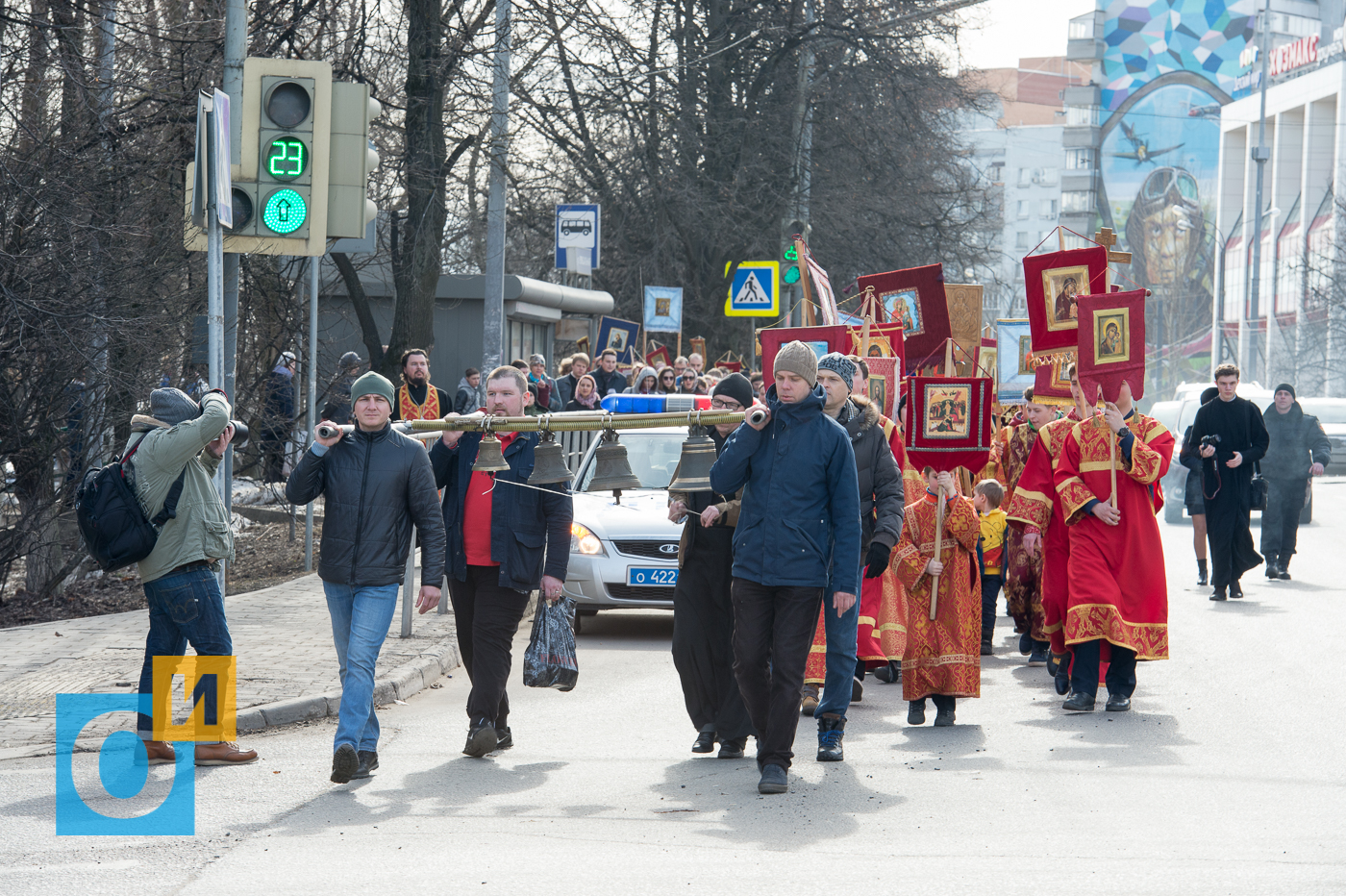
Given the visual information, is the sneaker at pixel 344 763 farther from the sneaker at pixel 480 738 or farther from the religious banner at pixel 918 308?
the religious banner at pixel 918 308

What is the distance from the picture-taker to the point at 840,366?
25.3 feet

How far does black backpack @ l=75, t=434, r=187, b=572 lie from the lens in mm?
6836

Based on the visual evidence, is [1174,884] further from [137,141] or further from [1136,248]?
[1136,248]

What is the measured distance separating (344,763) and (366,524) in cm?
105

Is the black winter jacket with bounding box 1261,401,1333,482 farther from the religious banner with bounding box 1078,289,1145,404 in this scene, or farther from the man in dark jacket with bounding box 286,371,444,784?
the man in dark jacket with bounding box 286,371,444,784

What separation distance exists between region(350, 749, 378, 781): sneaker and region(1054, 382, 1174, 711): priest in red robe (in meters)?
3.92

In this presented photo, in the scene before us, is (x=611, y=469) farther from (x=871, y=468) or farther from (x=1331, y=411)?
(x=1331, y=411)

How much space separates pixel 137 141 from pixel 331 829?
7.78 m

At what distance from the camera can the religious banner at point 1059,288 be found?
9664mm

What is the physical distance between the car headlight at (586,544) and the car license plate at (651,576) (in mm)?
258

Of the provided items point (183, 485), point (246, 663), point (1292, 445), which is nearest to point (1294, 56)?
point (1292, 445)

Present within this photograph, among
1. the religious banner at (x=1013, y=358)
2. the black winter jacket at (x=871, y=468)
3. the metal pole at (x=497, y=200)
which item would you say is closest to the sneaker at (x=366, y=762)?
the black winter jacket at (x=871, y=468)

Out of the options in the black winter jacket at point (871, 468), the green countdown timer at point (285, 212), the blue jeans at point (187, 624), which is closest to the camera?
the blue jeans at point (187, 624)

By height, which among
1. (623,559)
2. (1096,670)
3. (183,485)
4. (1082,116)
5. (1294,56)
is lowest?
(1096,670)
